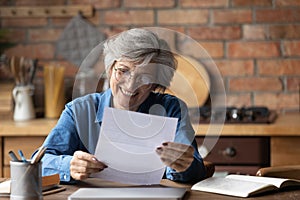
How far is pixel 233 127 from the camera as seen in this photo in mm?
3191

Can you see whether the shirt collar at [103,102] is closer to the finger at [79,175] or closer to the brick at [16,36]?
the finger at [79,175]

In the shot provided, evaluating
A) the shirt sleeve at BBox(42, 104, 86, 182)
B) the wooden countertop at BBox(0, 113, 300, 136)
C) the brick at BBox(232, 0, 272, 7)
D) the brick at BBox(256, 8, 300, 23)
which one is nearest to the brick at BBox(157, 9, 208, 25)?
the brick at BBox(232, 0, 272, 7)

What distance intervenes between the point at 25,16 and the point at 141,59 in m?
2.09

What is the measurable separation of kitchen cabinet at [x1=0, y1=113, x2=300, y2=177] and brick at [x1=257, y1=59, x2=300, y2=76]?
17.4 inches

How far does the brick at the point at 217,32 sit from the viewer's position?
3.70 metres

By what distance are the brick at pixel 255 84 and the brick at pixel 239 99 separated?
34 millimetres

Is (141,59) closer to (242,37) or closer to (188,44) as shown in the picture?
(188,44)

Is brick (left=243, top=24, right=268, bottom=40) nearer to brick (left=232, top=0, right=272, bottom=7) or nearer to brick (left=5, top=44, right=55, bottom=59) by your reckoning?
brick (left=232, top=0, right=272, bottom=7)

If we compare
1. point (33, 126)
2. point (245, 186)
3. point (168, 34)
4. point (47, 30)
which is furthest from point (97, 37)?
point (245, 186)

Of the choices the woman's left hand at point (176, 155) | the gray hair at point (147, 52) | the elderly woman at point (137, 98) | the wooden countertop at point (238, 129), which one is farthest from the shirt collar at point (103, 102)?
the wooden countertop at point (238, 129)

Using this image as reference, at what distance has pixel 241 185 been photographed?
1.91 metres

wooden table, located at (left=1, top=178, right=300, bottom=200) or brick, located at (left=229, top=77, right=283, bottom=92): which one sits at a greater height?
brick, located at (left=229, top=77, right=283, bottom=92)

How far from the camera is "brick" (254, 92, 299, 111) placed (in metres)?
3.69

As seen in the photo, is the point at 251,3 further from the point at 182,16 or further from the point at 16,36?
the point at 16,36
